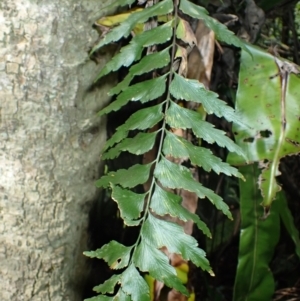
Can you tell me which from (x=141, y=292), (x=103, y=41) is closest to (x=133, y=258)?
(x=141, y=292)

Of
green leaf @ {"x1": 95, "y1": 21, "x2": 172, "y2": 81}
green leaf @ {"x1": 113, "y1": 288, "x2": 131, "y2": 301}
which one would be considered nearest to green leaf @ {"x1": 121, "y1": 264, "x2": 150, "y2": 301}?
green leaf @ {"x1": 113, "y1": 288, "x2": 131, "y2": 301}

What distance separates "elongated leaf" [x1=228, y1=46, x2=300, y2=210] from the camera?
86cm

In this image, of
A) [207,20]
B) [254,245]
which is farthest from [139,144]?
[254,245]

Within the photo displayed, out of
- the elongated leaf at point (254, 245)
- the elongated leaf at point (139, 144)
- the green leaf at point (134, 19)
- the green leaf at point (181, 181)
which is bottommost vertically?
the elongated leaf at point (254, 245)

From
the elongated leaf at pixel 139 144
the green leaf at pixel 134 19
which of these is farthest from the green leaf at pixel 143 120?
the green leaf at pixel 134 19

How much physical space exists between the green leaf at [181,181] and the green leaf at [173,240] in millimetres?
59

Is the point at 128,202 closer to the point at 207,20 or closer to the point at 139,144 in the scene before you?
the point at 139,144

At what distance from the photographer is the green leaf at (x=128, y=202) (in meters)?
0.69

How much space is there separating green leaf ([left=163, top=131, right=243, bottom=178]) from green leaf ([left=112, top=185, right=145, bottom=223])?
85mm

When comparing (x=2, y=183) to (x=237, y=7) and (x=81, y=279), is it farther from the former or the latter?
(x=237, y=7)

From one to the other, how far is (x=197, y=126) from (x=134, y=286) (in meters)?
0.26

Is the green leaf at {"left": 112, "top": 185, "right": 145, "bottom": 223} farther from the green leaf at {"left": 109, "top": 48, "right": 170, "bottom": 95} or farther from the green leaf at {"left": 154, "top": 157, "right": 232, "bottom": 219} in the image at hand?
the green leaf at {"left": 109, "top": 48, "right": 170, "bottom": 95}

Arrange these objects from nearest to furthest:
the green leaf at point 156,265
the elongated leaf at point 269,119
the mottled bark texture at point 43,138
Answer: the green leaf at point 156,265
the mottled bark texture at point 43,138
the elongated leaf at point 269,119

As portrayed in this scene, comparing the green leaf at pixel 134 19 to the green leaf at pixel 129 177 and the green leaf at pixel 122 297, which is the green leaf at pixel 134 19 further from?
the green leaf at pixel 122 297
